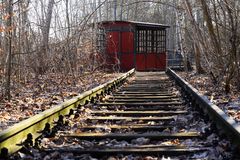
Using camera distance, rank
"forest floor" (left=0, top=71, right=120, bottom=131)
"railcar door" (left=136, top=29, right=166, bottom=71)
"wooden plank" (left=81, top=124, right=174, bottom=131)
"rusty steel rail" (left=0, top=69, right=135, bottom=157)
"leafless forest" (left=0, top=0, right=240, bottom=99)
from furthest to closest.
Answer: "railcar door" (left=136, top=29, right=166, bottom=71) < "leafless forest" (left=0, top=0, right=240, bottom=99) < "forest floor" (left=0, top=71, right=120, bottom=131) < "wooden plank" (left=81, top=124, right=174, bottom=131) < "rusty steel rail" (left=0, top=69, right=135, bottom=157)

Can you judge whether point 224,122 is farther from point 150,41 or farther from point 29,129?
point 150,41

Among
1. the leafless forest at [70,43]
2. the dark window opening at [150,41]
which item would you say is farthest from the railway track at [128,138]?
the dark window opening at [150,41]

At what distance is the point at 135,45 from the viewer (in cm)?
2505

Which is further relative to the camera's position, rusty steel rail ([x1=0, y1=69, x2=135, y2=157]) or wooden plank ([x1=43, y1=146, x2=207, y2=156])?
wooden plank ([x1=43, y1=146, x2=207, y2=156])

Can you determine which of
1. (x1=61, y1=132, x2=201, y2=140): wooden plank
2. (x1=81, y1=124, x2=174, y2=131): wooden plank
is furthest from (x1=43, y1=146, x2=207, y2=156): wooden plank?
(x1=81, y1=124, x2=174, y2=131): wooden plank

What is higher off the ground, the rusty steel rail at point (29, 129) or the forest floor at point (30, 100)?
the rusty steel rail at point (29, 129)

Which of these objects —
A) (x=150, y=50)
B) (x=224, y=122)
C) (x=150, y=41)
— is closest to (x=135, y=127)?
(x=224, y=122)

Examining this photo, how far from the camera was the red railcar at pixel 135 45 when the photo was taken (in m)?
24.3

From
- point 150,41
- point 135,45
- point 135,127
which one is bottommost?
point 135,127

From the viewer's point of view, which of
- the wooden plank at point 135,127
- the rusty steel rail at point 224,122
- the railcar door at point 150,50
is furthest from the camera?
the railcar door at point 150,50

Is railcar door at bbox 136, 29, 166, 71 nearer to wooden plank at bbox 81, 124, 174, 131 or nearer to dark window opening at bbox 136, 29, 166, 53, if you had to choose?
dark window opening at bbox 136, 29, 166, 53

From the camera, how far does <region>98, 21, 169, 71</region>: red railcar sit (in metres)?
24.3

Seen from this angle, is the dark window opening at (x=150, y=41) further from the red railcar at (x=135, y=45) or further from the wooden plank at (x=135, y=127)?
the wooden plank at (x=135, y=127)

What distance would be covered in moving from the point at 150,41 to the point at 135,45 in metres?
1.66
